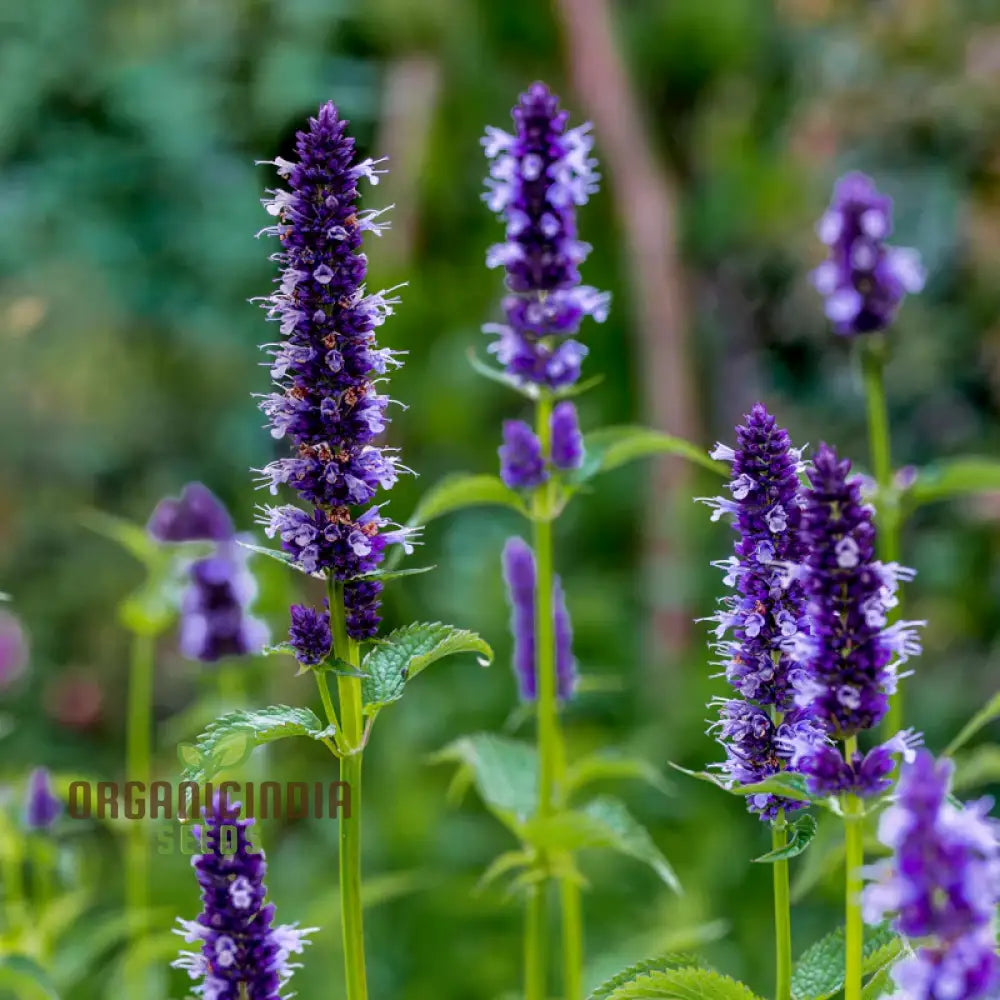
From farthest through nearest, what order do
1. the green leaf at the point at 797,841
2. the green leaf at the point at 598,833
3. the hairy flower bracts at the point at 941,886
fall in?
the green leaf at the point at 598,833
the green leaf at the point at 797,841
the hairy flower bracts at the point at 941,886

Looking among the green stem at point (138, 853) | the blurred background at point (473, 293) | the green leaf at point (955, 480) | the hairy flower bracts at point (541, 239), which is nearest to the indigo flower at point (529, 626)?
the hairy flower bracts at point (541, 239)

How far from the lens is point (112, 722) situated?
204 inches

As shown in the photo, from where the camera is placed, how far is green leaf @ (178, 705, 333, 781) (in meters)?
1.20

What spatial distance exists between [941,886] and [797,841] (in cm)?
35

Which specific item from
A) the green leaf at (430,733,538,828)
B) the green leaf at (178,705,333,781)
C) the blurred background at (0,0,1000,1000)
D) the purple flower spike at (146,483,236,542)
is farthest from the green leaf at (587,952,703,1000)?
the blurred background at (0,0,1000,1000)

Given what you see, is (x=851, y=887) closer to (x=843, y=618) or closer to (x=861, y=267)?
(x=843, y=618)

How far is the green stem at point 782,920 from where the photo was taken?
4.26ft

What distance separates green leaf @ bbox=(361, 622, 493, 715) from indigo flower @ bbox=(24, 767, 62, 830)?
0.87 m

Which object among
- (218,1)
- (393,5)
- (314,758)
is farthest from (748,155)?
(314,758)

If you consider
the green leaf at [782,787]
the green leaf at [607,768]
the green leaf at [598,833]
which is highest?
the green leaf at [607,768]

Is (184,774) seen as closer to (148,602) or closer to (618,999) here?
(618,999)

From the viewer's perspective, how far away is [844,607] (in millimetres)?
1117

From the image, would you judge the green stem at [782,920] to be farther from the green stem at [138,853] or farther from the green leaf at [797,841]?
the green stem at [138,853]

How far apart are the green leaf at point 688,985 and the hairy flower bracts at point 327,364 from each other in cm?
48
